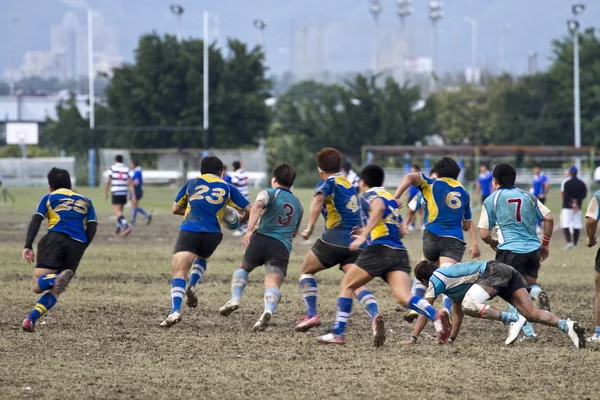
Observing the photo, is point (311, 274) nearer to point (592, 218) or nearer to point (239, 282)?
point (239, 282)

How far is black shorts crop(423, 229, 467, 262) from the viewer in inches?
456

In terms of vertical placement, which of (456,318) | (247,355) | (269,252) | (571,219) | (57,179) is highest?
(57,179)

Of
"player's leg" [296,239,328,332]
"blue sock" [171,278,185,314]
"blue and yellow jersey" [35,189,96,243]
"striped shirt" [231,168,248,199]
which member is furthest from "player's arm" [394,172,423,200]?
"striped shirt" [231,168,248,199]

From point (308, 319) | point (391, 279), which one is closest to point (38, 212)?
point (308, 319)

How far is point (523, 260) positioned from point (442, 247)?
94 centimetres

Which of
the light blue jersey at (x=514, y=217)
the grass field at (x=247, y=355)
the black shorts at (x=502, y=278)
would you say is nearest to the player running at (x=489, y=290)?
the black shorts at (x=502, y=278)

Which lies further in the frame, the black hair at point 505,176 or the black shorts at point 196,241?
the black shorts at point 196,241

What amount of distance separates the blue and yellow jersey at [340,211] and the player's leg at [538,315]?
71.0 inches

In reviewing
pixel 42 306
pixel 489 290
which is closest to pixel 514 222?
pixel 489 290

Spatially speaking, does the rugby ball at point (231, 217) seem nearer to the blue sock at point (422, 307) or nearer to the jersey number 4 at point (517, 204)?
the blue sock at point (422, 307)

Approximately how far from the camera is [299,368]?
9391mm

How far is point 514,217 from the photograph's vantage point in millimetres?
11055

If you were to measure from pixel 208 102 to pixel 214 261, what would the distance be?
2039 inches

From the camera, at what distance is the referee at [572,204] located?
81.5 feet
